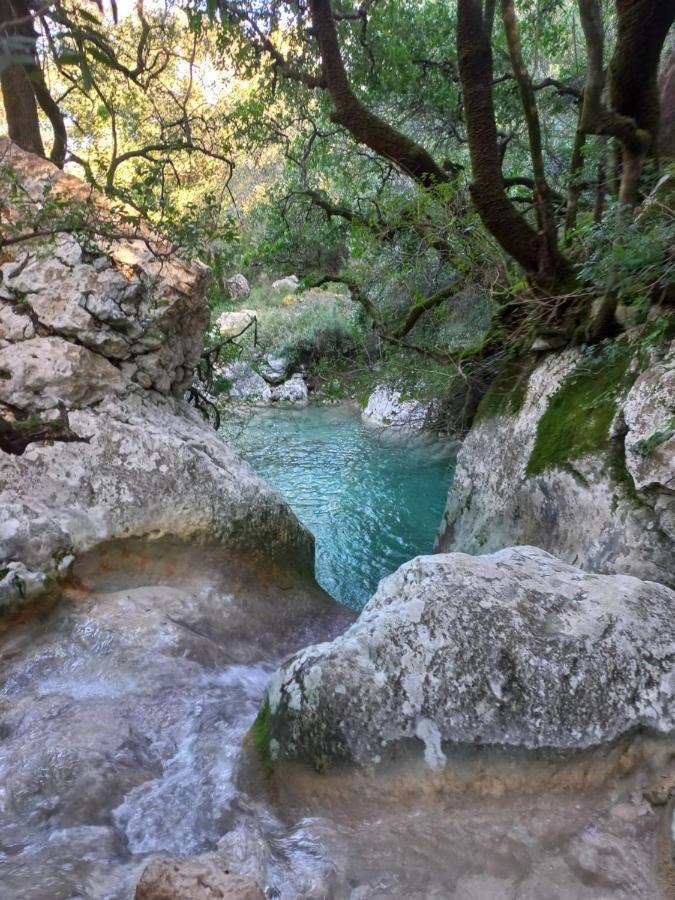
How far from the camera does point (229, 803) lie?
2.54m

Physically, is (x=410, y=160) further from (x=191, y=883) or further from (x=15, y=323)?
Answer: (x=191, y=883)

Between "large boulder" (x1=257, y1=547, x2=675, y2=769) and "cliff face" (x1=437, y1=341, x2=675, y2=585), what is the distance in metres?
0.92

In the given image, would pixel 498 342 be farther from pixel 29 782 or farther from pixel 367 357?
pixel 29 782

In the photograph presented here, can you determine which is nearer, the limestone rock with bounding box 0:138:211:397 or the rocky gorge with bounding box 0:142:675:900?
the rocky gorge with bounding box 0:142:675:900

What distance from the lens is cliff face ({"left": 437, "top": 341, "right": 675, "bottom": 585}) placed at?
3.63m

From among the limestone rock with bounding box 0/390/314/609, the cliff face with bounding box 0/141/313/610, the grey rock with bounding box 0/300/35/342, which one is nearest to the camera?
the limestone rock with bounding box 0/390/314/609

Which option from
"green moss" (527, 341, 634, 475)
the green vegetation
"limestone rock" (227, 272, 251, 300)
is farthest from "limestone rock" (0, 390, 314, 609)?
"limestone rock" (227, 272, 251, 300)

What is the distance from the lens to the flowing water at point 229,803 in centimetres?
209

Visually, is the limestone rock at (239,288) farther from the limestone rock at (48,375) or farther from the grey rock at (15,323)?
the limestone rock at (48,375)

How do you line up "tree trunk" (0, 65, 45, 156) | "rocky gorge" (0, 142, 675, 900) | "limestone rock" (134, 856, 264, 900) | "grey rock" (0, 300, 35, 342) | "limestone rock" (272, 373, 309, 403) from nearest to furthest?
"limestone rock" (134, 856, 264, 900) → "rocky gorge" (0, 142, 675, 900) → "grey rock" (0, 300, 35, 342) → "tree trunk" (0, 65, 45, 156) → "limestone rock" (272, 373, 309, 403)

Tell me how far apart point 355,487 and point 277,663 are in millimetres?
6103

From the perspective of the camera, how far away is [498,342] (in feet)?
21.9

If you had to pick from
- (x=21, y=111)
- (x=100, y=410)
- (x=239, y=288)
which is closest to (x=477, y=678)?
(x=100, y=410)

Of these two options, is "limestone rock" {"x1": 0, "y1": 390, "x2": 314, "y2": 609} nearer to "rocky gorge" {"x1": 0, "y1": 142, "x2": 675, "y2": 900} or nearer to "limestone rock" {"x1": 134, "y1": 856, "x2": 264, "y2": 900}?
"rocky gorge" {"x1": 0, "y1": 142, "x2": 675, "y2": 900}
